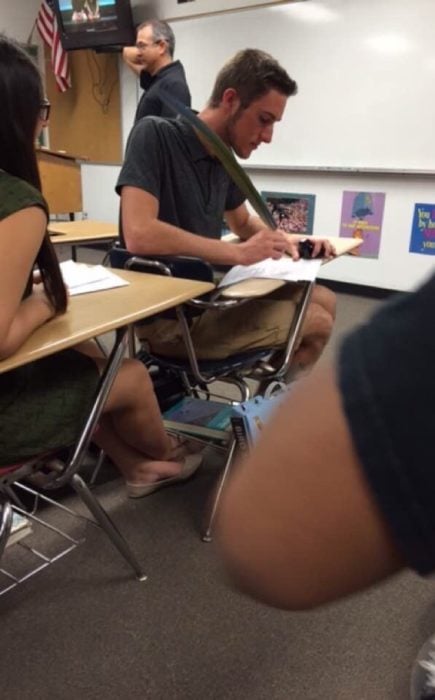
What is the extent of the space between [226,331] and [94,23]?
466 cm

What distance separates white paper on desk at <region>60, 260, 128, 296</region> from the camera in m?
1.44

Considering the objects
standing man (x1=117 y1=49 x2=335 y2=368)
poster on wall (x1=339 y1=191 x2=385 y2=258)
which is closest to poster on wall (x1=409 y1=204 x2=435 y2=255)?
poster on wall (x1=339 y1=191 x2=385 y2=258)

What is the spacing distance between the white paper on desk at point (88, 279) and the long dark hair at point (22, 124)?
177 millimetres

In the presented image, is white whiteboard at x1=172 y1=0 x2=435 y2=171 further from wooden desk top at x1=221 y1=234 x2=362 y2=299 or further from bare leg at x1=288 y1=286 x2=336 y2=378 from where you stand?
wooden desk top at x1=221 y1=234 x2=362 y2=299

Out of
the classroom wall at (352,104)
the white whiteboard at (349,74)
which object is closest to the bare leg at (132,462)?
the classroom wall at (352,104)

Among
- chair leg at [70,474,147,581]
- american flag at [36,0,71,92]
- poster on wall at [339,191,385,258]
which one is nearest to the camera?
chair leg at [70,474,147,581]

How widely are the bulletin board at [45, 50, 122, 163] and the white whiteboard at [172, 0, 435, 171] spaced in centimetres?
131

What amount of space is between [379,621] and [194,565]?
474 millimetres

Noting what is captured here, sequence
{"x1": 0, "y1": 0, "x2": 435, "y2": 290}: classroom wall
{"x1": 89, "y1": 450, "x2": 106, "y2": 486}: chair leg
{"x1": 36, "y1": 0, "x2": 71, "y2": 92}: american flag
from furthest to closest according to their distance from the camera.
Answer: {"x1": 36, "y1": 0, "x2": 71, "y2": 92}: american flag, {"x1": 0, "y1": 0, "x2": 435, "y2": 290}: classroom wall, {"x1": 89, "y1": 450, "x2": 106, "y2": 486}: chair leg

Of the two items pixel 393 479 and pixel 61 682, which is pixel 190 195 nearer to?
pixel 61 682

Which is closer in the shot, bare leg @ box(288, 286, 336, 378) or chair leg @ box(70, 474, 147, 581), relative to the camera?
chair leg @ box(70, 474, 147, 581)

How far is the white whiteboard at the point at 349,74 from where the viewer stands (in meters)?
3.83

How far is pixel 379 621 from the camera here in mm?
1368

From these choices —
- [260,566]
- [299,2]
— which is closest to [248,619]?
[260,566]
